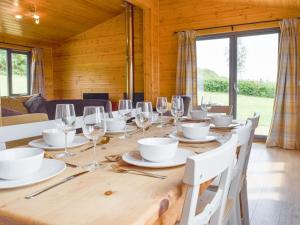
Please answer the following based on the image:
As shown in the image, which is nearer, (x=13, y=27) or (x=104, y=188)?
(x=104, y=188)

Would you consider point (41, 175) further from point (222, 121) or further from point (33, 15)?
point (33, 15)

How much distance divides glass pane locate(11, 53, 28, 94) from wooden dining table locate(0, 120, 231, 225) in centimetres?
358

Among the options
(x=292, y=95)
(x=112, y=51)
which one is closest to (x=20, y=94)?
(x=112, y=51)

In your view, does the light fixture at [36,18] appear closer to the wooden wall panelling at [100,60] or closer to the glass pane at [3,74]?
the glass pane at [3,74]

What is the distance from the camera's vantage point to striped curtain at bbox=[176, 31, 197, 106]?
5.23 meters

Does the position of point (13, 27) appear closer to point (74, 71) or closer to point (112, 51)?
point (74, 71)

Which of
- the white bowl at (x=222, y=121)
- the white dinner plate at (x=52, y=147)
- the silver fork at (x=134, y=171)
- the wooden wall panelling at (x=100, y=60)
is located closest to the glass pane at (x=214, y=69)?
the wooden wall panelling at (x=100, y=60)

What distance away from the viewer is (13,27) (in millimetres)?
4230

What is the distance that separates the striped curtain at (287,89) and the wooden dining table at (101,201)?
13.1 ft

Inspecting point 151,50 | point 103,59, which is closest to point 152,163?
point 151,50

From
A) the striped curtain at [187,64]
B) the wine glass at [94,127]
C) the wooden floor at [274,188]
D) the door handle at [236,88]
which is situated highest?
the striped curtain at [187,64]

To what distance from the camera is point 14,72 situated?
418cm

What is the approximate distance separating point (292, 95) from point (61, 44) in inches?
172

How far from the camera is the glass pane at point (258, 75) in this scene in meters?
4.82
